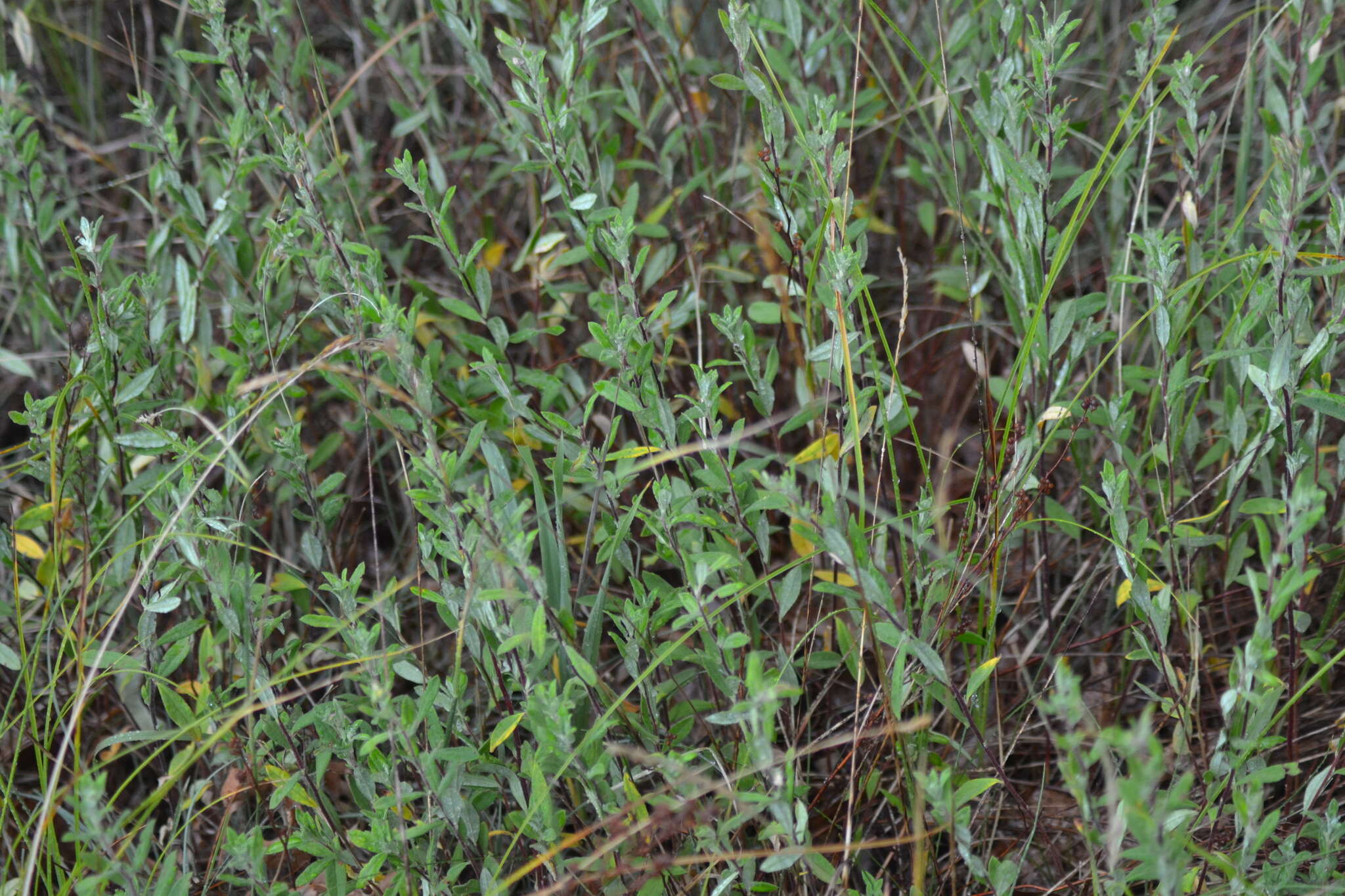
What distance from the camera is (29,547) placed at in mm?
1683

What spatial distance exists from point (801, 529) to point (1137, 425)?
865 mm

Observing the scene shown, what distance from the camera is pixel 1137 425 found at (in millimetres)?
1835

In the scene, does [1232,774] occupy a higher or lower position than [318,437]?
lower

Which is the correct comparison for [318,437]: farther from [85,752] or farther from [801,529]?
[801,529]

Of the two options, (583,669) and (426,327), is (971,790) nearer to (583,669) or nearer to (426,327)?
(583,669)

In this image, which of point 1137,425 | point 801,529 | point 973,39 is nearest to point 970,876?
point 801,529

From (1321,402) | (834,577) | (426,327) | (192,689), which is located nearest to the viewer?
(1321,402)

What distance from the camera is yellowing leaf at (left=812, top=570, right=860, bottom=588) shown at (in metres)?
1.46

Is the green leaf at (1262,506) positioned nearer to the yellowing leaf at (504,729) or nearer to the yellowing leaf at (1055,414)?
the yellowing leaf at (1055,414)

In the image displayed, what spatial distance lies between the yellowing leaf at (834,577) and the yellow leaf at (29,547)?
1162mm

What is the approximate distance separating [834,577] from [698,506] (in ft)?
0.70

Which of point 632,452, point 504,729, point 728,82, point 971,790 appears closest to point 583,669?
point 504,729

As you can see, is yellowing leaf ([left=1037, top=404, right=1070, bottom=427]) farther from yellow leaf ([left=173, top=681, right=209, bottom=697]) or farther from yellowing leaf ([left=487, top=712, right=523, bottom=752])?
yellow leaf ([left=173, top=681, right=209, bottom=697])

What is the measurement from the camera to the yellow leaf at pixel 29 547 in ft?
5.45
